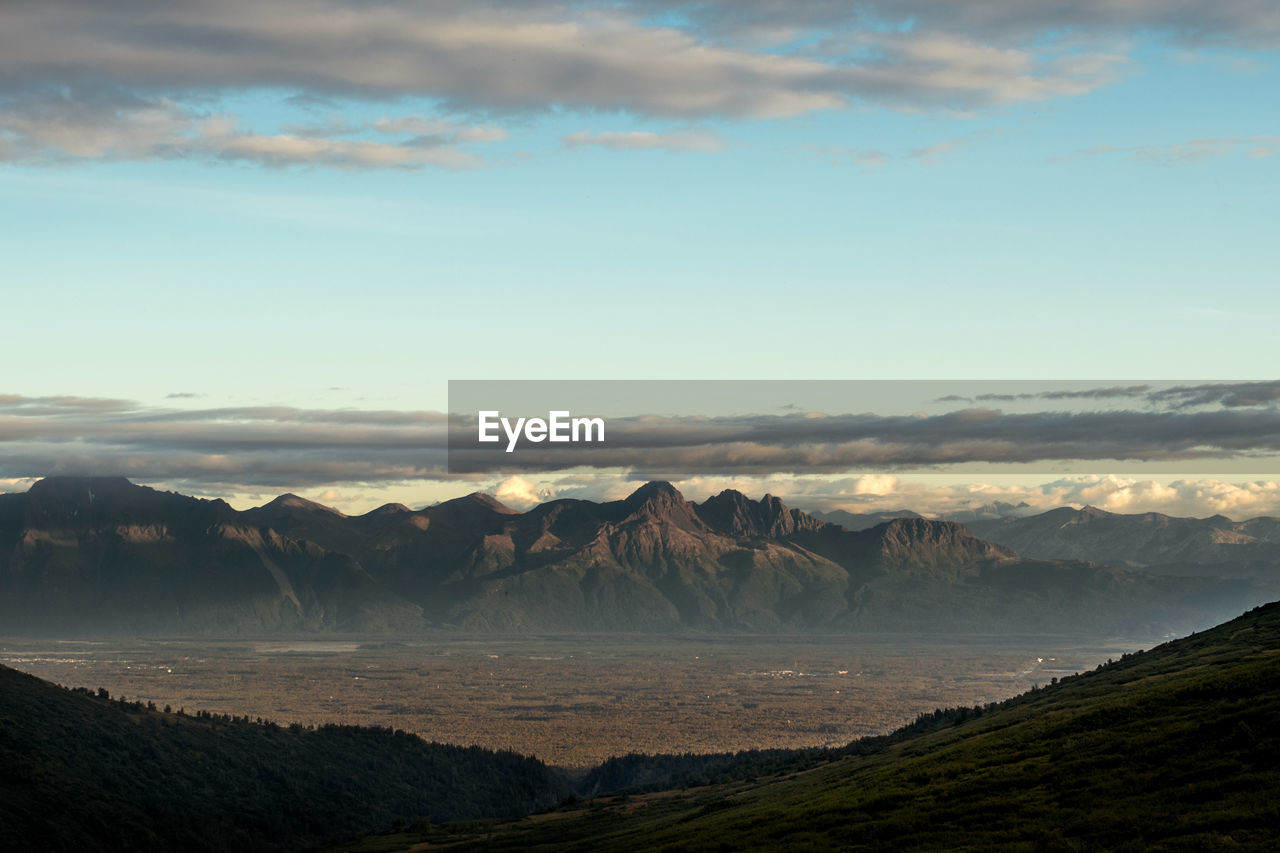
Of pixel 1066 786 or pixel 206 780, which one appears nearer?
pixel 1066 786

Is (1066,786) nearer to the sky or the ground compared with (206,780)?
nearer to the sky

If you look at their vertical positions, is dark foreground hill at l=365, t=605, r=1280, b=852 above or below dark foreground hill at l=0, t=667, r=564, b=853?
above

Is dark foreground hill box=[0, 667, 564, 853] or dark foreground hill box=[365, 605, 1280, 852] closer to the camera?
dark foreground hill box=[365, 605, 1280, 852]

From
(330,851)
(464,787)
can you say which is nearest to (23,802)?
(330,851)

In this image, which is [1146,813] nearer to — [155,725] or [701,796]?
[701,796]

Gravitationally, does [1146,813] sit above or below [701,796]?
above
